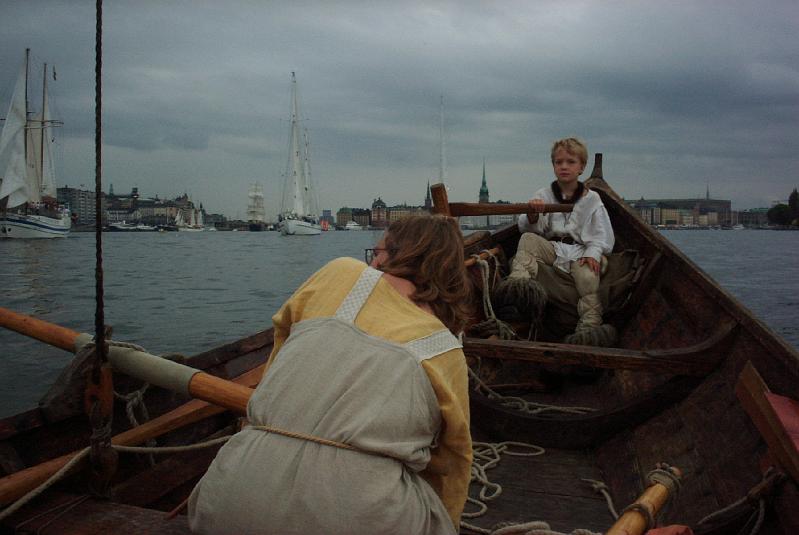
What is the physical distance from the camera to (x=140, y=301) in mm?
16781

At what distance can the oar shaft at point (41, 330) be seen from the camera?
255 cm

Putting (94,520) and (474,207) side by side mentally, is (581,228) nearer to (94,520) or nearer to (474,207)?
(474,207)

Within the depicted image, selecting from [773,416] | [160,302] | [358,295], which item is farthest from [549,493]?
[160,302]

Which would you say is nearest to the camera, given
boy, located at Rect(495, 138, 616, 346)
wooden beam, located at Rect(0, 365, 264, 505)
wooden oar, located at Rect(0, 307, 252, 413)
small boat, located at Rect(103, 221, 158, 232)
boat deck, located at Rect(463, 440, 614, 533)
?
wooden beam, located at Rect(0, 365, 264, 505)

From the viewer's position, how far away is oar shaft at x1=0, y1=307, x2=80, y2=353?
8.38 ft

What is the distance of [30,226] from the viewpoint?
48.8 m

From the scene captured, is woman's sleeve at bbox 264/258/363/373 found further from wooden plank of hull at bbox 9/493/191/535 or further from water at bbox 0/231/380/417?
water at bbox 0/231/380/417

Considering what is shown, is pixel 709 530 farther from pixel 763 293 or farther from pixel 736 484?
pixel 763 293

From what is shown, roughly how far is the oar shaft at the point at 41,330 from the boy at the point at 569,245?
3.06 m

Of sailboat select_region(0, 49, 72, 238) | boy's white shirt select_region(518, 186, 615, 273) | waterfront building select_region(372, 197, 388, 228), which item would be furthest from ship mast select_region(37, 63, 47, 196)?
boy's white shirt select_region(518, 186, 615, 273)

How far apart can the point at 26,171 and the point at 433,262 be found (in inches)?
2096

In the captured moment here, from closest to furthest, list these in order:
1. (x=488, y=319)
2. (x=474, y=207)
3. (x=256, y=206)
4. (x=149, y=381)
→ (x=149, y=381)
(x=488, y=319)
(x=474, y=207)
(x=256, y=206)

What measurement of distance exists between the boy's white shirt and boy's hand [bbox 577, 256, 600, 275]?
0.05 meters

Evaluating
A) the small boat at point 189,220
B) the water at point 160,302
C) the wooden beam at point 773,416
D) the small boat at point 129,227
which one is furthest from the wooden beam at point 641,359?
the small boat at point 189,220
